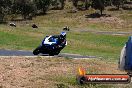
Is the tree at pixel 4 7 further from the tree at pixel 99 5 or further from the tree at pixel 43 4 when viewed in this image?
the tree at pixel 99 5

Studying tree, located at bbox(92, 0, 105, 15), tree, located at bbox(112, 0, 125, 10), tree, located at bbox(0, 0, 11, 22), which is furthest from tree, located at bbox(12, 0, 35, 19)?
tree, located at bbox(112, 0, 125, 10)

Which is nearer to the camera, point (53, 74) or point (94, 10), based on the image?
point (53, 74)

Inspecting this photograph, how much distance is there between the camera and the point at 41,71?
1675cm

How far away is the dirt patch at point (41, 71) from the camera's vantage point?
574 inches

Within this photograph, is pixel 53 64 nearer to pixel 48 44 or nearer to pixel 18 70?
pixel 18 70

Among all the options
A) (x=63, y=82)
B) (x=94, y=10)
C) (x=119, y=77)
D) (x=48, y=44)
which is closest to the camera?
(x=119, y=77)

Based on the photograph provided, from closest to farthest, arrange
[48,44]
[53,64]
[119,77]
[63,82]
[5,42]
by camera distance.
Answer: [119,77] < [63,82] < [53,64] < [48,44] < [5,42]

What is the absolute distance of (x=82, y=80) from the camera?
11.2 m

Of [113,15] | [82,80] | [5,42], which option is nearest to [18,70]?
[82,80]

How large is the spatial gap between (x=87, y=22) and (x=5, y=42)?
200 feet

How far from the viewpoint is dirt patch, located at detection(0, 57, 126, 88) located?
574 inches

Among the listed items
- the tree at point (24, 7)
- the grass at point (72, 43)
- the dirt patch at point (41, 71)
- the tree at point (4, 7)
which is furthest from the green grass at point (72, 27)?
the dirt patch at point (41, 71)

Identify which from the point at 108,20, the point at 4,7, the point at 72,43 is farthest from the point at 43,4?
the point at 72,43

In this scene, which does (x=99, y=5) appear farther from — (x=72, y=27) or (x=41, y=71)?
(x=41, y=71)
